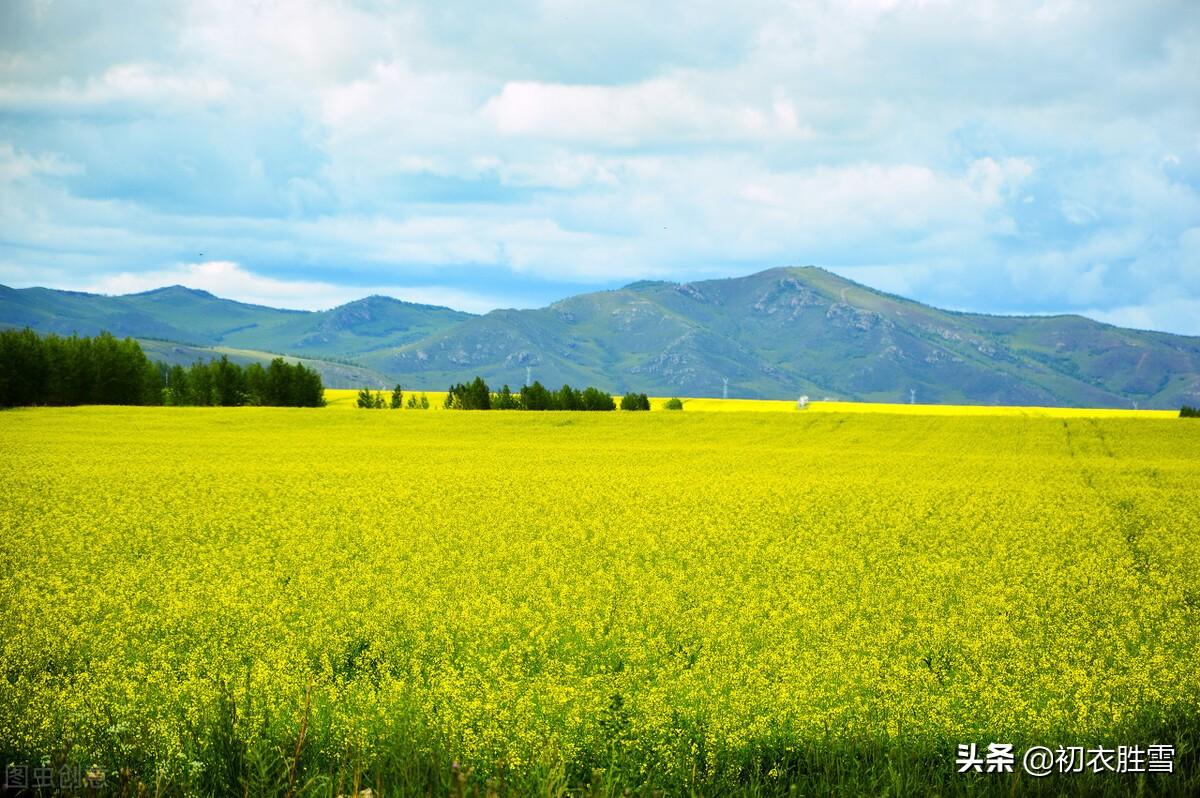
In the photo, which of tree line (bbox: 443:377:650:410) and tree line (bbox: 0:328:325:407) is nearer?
tree line (bbox: 0:328:325:407)

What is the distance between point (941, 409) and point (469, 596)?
15716cm

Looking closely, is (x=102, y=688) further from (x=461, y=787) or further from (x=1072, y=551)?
(x=1072, y=551)

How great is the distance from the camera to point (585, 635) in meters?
14.9

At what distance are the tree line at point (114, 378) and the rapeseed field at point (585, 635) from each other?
7405 centimetres

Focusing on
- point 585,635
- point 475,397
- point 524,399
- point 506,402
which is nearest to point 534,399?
point 524,399

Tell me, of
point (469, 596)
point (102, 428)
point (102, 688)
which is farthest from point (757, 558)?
point (102, 428)

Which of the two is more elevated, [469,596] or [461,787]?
[461,787]

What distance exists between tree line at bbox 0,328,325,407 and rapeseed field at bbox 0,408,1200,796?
243 ft

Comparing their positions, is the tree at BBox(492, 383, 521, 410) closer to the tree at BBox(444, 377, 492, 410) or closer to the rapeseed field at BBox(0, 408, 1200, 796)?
the tree at BBox(444, 377, 492, 410)

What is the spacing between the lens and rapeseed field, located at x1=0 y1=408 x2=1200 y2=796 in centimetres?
974

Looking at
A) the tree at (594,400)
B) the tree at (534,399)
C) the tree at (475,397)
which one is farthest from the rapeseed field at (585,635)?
the tree at (594,400)

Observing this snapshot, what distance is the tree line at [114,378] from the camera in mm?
99812

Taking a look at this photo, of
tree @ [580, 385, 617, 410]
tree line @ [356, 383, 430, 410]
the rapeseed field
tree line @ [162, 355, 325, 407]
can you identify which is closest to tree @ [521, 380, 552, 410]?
tree @ [580, 385, 617, 410]

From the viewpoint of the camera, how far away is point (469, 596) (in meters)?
18.0
